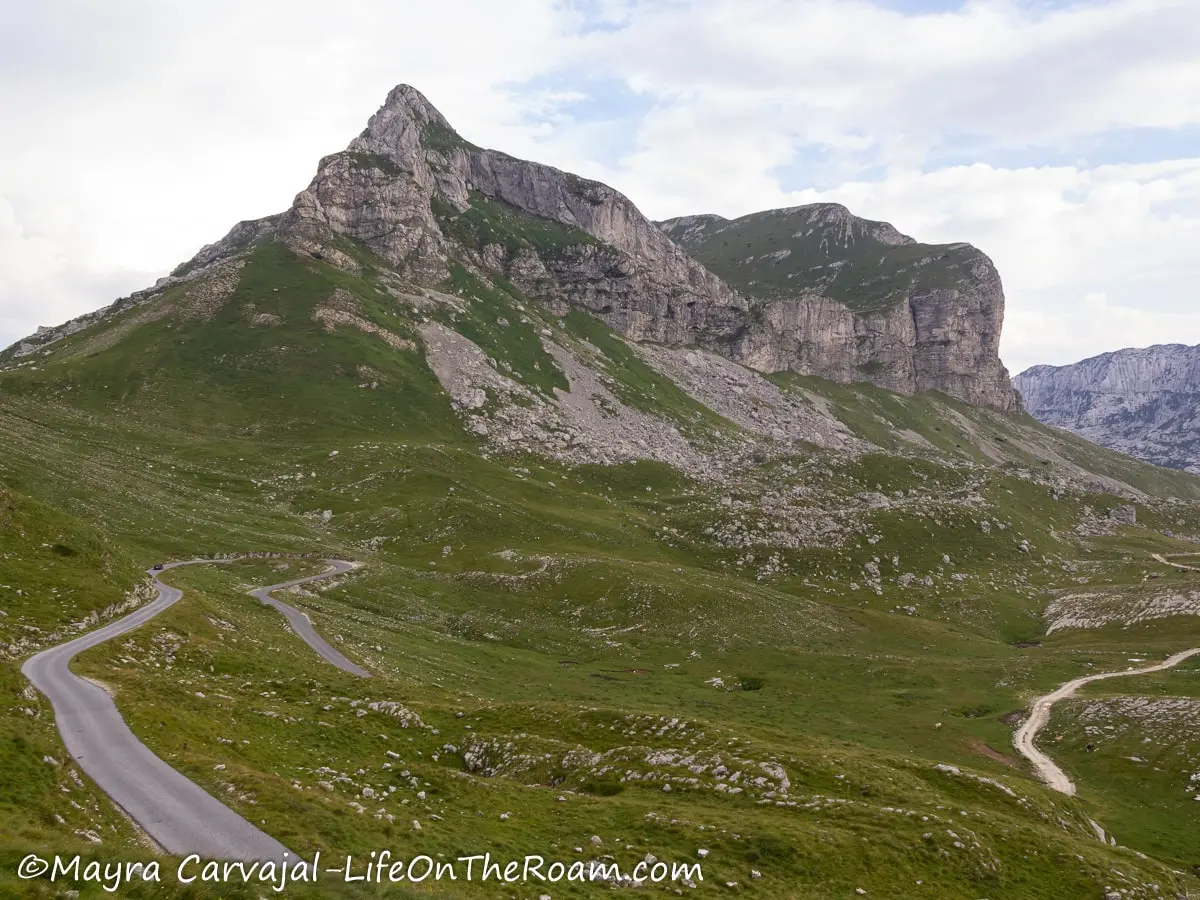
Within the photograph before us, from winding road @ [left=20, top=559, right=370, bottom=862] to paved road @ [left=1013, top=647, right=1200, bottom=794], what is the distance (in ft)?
184

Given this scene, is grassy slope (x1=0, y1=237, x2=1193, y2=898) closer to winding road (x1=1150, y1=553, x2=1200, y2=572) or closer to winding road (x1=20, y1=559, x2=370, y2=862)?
winding road (x1=20, y1=559, x2=370, y2=862)

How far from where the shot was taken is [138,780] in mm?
23594

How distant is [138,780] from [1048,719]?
246ft

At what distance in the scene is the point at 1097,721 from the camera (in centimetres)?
6275

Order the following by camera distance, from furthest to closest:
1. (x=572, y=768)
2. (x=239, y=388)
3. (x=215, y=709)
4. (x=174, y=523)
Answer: (x=239, y=388) → (x=174, y=523) → (x=572, y=768) → (x=215, y=709)

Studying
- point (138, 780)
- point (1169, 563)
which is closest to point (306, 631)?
point (138, 780)

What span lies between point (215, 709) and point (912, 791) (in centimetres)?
3685

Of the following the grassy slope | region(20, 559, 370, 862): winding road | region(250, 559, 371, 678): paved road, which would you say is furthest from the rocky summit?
region(250, 559, 371, 678): paved road

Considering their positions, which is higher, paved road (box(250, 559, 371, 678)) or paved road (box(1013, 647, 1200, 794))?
paved road (box(250, 559, 371, 678))

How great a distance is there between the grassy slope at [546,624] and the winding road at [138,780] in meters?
0.96

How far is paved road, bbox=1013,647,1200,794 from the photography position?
53812mm

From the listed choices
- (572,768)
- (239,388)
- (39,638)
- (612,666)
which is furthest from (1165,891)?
(239,388)

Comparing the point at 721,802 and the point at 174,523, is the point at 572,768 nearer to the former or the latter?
the point at 721,802

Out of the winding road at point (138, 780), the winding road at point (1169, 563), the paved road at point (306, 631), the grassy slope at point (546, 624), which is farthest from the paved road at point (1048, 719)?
the winding road at point (1169, 563)
